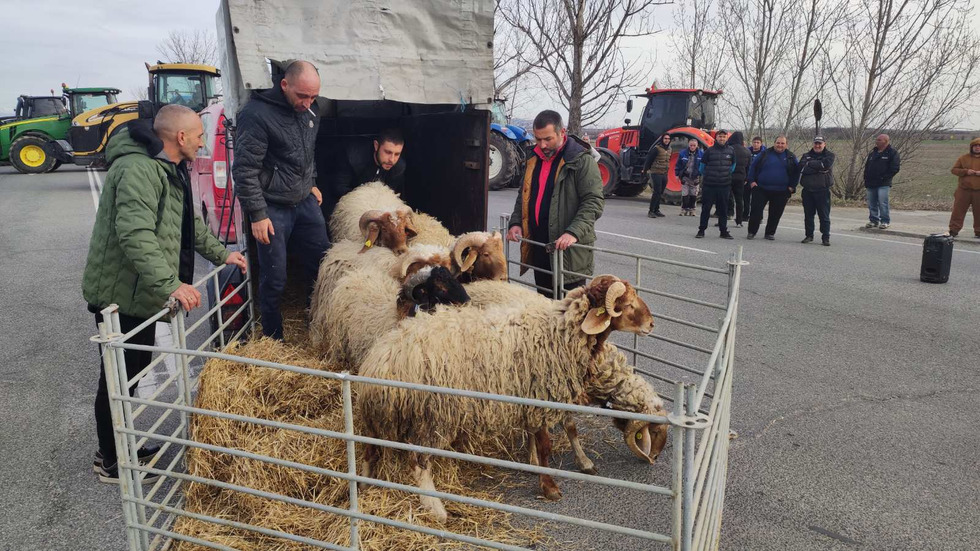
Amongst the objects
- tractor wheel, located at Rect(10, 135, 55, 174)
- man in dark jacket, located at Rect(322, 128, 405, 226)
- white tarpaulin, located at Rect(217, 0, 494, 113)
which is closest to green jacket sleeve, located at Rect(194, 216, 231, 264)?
white tarpaulin, located at Rect(217, 0, 494, 113)

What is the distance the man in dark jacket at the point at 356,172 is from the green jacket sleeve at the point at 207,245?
272 centimetres

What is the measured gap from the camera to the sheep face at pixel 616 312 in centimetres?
335

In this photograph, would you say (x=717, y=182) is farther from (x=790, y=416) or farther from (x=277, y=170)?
(x=277, y=170)

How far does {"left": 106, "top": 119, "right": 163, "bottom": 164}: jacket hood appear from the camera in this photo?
3512 millimetres

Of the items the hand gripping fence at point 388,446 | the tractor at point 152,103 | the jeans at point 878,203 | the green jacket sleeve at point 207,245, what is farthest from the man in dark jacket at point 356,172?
the jeans at point 878,203

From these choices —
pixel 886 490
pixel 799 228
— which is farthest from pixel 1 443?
pixel 799 228

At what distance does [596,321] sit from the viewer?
338cm

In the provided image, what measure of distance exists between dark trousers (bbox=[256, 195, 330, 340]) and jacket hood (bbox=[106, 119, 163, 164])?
136 centimetres

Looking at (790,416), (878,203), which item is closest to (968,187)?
(878,203)

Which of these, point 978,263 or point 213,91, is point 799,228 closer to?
point 978,263

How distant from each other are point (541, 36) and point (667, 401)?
1930 cm

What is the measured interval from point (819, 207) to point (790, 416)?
28.3 ft

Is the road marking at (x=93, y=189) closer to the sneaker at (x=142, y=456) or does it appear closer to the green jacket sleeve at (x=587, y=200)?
the sneaker at (x=142, y=456)

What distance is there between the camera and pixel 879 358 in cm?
612
